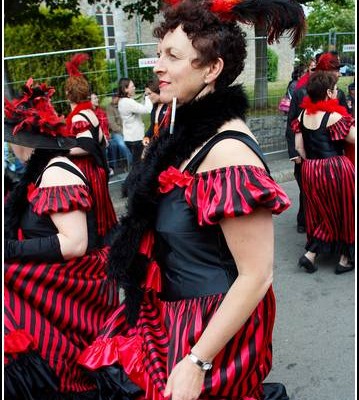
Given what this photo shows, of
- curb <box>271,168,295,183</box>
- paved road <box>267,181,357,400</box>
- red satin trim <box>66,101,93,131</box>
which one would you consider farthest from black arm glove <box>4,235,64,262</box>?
curb <box>271,168,295,183</box>

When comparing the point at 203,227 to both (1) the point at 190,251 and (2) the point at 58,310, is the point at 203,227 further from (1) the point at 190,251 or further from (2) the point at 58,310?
(2) the point at 58,310

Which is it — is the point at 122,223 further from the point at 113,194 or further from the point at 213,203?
the point at 113,194

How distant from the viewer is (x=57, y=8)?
11.3 metres

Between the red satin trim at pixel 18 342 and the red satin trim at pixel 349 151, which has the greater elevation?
the red satin trim at pixel 349 151

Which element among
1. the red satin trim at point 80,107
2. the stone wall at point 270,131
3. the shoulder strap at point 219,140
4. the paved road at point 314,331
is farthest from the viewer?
the stone wall at point 270,131

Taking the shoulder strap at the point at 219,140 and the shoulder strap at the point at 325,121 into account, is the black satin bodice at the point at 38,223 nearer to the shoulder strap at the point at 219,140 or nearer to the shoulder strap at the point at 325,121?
the shoulder strap at the point at 219,140

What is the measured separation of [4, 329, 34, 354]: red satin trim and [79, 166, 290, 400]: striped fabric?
35 cm

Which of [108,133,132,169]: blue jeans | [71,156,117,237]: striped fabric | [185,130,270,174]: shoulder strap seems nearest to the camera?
[185,130,270,174]: shoulder strap

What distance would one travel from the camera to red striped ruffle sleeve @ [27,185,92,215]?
7.89ft

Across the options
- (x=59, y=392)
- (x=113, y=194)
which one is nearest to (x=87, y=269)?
(x=59, y=392)

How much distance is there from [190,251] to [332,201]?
3544 millimetres

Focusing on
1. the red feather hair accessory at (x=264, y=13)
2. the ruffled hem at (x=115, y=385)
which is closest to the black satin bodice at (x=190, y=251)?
the ruffled hem at (x=115, y=385)

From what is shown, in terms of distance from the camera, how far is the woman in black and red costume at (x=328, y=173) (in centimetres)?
487

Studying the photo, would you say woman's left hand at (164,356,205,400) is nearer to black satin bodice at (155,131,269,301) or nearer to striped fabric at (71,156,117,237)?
black satin bodice at (155,131,269,301)
